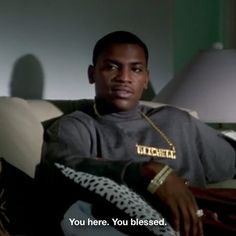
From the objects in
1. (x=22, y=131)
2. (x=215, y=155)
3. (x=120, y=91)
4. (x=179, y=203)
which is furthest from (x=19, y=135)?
(x=215, y=155)

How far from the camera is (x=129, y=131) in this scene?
1286 mm

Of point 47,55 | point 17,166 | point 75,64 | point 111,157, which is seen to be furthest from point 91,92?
point 17,166

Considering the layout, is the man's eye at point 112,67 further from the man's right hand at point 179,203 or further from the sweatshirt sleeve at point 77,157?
the man's right hand at point 179,203

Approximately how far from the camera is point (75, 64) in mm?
1721

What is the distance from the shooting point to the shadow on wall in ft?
5.04

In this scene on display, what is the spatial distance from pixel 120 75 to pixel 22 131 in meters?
0.32

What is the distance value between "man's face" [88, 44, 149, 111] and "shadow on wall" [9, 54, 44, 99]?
35 cm

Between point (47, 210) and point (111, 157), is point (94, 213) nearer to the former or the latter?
point (47, 210)

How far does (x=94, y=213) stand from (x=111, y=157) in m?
0.31

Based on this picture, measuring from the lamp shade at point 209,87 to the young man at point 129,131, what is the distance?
254mm

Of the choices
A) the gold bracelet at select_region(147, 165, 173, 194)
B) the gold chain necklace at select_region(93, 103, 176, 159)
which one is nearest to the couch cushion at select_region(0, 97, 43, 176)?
the gold chain necklace at select_region(93, 103, 176, 159)

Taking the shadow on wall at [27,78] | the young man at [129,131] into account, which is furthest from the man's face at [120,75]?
the shadow on wall at [27,78]

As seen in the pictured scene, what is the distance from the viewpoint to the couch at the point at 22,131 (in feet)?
3.53
